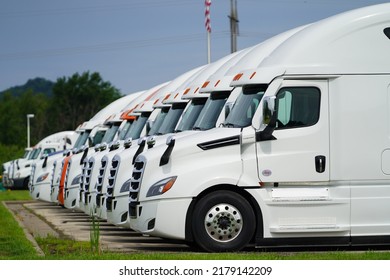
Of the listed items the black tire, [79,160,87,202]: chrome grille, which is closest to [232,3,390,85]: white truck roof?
the black tire

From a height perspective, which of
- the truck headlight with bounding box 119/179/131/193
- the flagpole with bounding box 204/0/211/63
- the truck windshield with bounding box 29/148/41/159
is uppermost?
the flagpole with bounding box 204/0/211/63

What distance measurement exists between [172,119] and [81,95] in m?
98.7

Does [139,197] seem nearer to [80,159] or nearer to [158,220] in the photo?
[158,220]

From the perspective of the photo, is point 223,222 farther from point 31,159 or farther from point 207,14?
point 31,159

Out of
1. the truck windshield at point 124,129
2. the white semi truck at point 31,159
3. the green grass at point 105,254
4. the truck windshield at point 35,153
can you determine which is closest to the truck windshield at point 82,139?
the truck windshield at point 124,129

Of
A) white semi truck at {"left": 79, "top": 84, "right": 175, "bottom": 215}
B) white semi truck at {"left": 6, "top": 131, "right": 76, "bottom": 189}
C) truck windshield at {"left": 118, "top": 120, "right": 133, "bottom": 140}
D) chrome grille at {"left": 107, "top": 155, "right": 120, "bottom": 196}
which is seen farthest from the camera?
white semi truck at {"left": 6, "top": 131, "right": 76, "bottom": 189}

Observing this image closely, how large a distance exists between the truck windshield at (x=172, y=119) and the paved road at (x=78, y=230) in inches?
77.6

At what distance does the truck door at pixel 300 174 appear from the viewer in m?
15.4

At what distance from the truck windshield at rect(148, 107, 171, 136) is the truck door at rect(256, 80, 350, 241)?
564 centimetres

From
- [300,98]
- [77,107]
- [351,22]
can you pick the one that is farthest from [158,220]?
[77,107]

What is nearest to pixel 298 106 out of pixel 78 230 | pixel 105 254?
pixel 105 254

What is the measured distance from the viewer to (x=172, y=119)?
20.4 metres

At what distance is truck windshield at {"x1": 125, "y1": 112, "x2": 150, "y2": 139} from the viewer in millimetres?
23016

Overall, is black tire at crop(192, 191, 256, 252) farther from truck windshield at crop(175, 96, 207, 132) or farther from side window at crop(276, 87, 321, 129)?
truck windshield at crop(175, 96, 207, 132)
